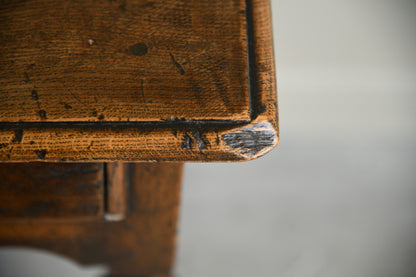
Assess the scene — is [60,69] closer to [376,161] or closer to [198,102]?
[198,102]

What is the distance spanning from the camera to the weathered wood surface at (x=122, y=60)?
8.6 inches

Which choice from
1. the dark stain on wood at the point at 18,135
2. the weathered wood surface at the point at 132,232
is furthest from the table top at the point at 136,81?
the weathered wood surface at the point at 132,232

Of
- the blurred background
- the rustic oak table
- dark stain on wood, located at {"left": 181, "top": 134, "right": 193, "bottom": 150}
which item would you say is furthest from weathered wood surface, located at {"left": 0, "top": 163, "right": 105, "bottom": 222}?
the blurred background

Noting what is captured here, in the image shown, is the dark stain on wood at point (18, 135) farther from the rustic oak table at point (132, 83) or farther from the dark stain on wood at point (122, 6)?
the dark stain on wood at point (122, 6)

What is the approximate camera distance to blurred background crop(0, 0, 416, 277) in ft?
2.60

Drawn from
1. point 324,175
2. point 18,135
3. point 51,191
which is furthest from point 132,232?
point 324,175

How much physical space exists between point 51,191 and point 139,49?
0.60ft

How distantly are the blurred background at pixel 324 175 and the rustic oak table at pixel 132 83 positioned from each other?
1.99ft

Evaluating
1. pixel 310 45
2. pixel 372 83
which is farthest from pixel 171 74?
pixel 372 83

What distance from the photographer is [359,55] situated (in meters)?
0.89

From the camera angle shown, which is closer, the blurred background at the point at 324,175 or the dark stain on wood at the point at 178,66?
the dark stain on wood at the point at 178,66

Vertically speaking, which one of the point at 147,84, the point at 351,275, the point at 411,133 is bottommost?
the point at 351,275

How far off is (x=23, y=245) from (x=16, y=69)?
33 cm

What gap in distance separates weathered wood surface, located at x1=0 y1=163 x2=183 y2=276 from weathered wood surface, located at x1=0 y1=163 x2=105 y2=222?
3 centimetres
